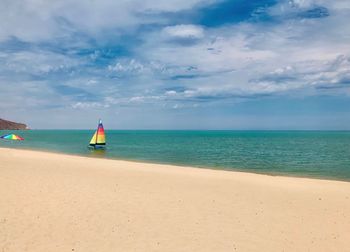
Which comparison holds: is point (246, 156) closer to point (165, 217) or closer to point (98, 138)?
point (98, 138)

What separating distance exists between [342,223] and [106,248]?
9191 millimetres

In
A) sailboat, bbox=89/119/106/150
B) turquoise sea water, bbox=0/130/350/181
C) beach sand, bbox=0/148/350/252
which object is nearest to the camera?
beach sand, bbox=0/148/350/252

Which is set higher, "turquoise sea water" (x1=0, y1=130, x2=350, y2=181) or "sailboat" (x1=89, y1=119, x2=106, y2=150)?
"sailboat" (x1=89, y1=119, x2=106, y2=150)

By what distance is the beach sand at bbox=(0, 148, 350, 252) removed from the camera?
9781 mm

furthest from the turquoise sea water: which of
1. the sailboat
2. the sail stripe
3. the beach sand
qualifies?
the beach sand

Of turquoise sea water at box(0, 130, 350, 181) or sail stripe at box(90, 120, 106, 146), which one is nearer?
turquoise sea water at box(0, 130, 350, 181)

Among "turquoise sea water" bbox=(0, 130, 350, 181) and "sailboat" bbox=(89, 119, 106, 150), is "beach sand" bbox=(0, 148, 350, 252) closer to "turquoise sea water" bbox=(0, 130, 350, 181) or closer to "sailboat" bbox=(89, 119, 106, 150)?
"turquoise sea water" bbox=(0, 130, 350, 181)

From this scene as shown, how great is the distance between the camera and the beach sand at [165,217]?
385 inches

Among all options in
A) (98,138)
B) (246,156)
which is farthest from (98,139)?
(246,156)

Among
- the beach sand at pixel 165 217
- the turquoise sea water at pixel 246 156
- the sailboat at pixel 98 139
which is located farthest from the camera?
the sailboat at pixel 98 139

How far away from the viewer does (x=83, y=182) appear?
19.3 metres

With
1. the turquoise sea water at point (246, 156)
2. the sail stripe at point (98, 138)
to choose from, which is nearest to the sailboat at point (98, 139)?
the sail stripe at point (98, 138)

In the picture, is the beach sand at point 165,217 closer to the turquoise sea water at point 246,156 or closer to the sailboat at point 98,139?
the turquoise sea water at point 246,156

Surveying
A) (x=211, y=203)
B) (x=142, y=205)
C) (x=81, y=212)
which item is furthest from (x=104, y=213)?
(x=211, y=203)
